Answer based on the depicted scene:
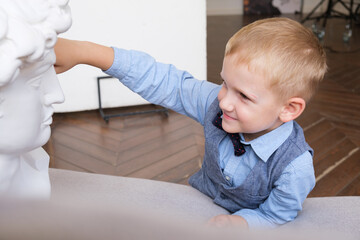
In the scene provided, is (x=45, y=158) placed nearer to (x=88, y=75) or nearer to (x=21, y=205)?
(x=21, y=205)

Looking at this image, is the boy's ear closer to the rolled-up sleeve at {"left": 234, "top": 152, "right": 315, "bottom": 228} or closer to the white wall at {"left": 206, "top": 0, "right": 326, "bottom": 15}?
the rolled-up sleeve at {"left": 234, "top": 152, "right": 315, "bottom": 228}

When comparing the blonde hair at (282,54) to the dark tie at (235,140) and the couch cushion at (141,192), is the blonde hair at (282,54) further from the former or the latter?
the couch cushion at (141,192)

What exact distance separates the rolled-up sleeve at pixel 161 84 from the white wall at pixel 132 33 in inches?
61.6

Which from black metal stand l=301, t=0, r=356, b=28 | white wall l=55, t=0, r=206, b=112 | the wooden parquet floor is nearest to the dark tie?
the wooden parquet floor

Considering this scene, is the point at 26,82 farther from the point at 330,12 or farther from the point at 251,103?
the point at 330,12

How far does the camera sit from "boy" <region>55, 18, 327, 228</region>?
41.1 inches

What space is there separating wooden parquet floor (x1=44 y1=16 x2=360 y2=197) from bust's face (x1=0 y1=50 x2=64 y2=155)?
5.05ft

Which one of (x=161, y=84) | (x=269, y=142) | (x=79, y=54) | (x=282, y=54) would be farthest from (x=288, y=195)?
(x=79, y=54)

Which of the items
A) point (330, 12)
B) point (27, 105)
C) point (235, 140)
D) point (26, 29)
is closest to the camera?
point (26, 29)

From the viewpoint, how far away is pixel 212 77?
3.70 m

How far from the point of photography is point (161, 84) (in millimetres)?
1271

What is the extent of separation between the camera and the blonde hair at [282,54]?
1.03 m

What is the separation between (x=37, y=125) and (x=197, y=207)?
567mm

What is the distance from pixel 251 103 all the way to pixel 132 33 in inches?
75.2
